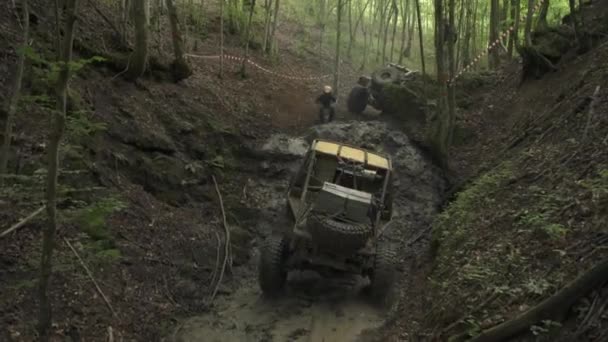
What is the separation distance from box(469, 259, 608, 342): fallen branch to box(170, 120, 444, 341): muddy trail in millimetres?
3429

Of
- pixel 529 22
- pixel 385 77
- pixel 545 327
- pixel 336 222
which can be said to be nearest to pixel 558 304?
pixel 545 327

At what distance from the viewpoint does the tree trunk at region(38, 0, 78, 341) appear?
440 cm

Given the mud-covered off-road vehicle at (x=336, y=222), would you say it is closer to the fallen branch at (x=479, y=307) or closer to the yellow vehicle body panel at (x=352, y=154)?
the yellow vehicle body panel at (x=352, y=154)

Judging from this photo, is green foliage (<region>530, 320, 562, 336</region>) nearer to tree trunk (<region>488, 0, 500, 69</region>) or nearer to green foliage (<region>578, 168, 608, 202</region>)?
green foliage (<region>578, 168, 608, 202</region>)

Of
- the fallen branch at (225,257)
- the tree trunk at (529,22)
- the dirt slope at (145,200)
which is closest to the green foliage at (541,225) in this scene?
the dirt slope at (145,200)

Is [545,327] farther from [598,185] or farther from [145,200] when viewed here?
[145,200]

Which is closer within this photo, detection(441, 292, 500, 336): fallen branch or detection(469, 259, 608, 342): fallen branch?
detection(469, 259, 608, 342): fallen branch

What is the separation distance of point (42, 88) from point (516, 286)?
7.40 metres

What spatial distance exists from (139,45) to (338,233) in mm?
6637

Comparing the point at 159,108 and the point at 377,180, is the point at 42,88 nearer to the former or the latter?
the point at 159,108

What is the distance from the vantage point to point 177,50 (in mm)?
11992

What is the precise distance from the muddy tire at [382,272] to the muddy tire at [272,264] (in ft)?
4.85

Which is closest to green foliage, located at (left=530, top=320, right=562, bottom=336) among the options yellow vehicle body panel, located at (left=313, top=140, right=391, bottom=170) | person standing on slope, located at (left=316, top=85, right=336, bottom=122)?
yellow vehicle body panel, located at (left=313, top=140, right=391, bottom=170)

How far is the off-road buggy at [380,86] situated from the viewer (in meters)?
16.2
